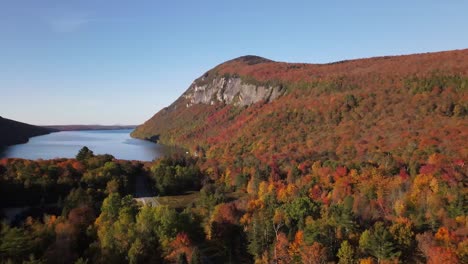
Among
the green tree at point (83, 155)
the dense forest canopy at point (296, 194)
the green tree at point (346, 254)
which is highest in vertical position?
the green tree at point (83, 155)

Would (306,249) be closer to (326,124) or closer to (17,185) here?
(17,185)

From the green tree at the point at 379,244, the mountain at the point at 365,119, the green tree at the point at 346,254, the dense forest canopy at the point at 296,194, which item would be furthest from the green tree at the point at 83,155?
the green tree at the point at 379,244

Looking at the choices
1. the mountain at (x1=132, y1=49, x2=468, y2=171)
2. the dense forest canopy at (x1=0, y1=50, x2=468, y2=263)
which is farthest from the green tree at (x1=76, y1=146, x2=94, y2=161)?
the mountain at (x1=132, y1=49, x2=468, y2=171)

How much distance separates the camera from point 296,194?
7975 cm

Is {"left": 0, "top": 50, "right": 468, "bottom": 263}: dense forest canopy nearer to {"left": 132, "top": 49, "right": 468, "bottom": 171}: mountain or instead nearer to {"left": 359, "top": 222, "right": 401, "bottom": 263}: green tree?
{"left": 359, "top": 222, "right": 401, "bottom": 263}: green tree

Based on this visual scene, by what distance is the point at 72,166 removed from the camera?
9294 centimetres

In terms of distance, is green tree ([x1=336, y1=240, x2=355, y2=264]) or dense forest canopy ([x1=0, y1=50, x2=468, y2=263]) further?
dense forest canopy ([x1=0, y1=50, x2=468, y2=263])

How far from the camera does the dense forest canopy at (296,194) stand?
163 ft

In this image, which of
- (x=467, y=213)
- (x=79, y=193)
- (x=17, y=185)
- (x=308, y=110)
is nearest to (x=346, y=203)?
(x=467, y=213)

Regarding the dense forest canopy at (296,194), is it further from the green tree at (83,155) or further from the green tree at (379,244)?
the green tree at (83,155)

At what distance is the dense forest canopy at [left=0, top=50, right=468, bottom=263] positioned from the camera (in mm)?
49531

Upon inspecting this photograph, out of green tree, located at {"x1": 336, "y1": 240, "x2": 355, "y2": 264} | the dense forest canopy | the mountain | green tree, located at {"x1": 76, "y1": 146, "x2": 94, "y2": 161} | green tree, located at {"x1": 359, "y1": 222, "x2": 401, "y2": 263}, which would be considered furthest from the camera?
green tree, located at {"x1": 76, "y1": 146, "x2": 94, "y2": 161}

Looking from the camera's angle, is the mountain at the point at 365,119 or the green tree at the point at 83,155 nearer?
the mountain at the point at 365,119

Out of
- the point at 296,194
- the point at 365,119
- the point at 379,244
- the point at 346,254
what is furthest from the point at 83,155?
the point at 365,119
